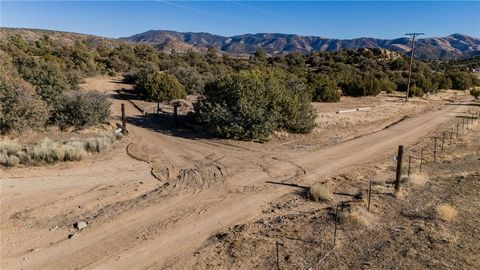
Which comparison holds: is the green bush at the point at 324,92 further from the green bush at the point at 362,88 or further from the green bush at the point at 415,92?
the green bush at the point at 415,92

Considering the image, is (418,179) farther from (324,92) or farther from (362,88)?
(362,88)

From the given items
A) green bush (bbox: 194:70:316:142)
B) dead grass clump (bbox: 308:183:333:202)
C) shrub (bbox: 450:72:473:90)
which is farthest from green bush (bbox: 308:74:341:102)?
shrub (bbox: 450:72:473:90)

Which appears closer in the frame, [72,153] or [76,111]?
[72,153]

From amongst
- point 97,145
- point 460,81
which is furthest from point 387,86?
point 97,145

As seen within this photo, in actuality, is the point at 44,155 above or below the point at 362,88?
below

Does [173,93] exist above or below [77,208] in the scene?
above

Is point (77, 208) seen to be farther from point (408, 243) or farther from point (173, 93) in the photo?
point (173, 93)

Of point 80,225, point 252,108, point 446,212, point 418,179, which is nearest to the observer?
point 80,225

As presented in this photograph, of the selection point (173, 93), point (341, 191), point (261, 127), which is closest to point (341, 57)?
point (173, 93)
